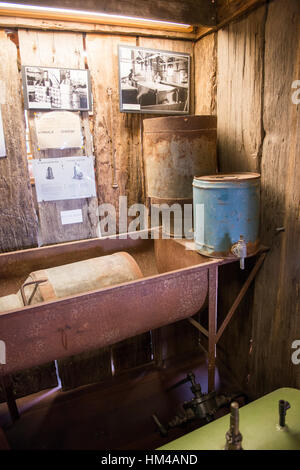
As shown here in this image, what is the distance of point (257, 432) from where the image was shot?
148cm

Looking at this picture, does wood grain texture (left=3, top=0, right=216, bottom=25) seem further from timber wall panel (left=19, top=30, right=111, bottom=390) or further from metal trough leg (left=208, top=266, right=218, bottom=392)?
metal trough leg (left=208, top=266, right=218, bottom=392)

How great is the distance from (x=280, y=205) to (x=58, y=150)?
1641 mm

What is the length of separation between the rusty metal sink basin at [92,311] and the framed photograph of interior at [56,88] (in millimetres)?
1058

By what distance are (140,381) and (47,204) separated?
1739 mm

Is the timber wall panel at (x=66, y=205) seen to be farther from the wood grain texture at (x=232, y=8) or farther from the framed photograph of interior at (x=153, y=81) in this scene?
the wood grain texture at (x=232, y=8)

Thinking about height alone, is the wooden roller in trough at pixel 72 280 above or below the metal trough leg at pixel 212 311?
above

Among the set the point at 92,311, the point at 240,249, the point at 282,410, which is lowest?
the point at 282,410

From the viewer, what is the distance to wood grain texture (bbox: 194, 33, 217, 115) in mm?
2492

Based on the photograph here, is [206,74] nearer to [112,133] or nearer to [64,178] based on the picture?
[112,133]

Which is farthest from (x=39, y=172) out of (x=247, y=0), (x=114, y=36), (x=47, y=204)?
(x=247, y=0)

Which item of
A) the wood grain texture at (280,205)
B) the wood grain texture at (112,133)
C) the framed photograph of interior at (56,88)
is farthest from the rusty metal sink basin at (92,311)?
the framed photograph of interior at (56,88)

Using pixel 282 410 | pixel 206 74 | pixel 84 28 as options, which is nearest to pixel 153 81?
pixel 206 74

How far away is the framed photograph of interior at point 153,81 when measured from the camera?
2.46 metres

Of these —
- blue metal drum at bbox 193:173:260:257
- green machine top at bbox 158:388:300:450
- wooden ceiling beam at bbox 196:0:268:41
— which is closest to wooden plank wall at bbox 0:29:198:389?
wooden ceiling beam at bbox 196:0:268:41
